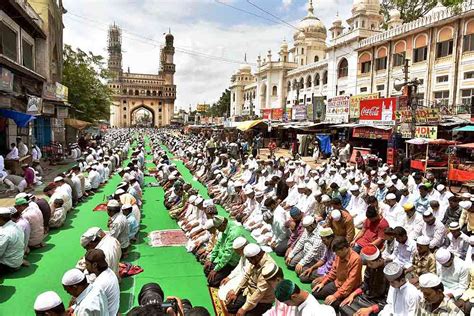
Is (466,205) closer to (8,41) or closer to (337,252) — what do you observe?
(337,252)

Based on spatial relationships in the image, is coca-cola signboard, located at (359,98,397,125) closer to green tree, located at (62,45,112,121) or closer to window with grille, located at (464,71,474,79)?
window with grille, located at (464,71,474,79)

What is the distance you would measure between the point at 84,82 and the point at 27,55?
10.3 meters

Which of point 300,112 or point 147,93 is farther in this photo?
point 147,93

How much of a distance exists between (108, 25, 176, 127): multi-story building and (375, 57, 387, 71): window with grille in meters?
69.7

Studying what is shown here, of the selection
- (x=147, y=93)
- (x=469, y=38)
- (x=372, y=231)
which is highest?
(x=147, y=93)

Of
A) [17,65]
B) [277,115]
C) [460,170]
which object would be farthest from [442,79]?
[17,65]

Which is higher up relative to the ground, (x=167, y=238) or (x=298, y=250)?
(x=298, y=250)

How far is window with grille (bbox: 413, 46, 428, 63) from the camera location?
23812mm

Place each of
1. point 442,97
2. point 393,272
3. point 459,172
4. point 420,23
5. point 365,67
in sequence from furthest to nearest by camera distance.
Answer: point 365,67, point 420,23, point 442,97, point 459,172, point 393,272

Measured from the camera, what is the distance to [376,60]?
92.7 feet

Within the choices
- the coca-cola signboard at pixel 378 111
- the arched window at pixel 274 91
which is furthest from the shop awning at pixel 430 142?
the arched window at pixel 274 91

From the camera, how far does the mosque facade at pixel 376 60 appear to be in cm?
2138

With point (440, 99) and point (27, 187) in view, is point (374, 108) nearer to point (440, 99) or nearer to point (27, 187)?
point (440, 99)

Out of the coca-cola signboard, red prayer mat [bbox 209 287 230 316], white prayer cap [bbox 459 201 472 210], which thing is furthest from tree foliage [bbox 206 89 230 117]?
red prayer mat [bbox 209 287 230 316]
